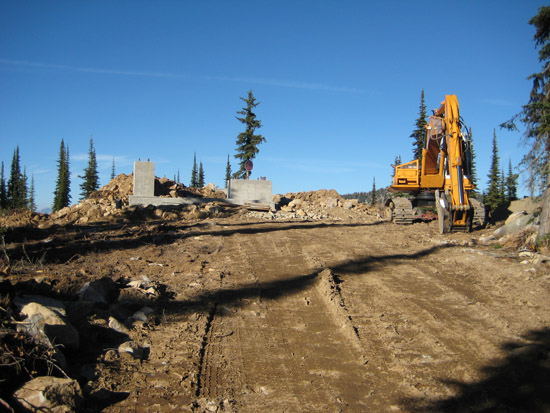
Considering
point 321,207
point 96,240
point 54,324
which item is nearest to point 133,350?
point 54,324

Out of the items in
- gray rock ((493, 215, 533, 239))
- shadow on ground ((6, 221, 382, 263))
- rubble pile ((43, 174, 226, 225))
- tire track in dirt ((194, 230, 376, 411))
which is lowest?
tire track in dirt ((194, 230, 376, 411))

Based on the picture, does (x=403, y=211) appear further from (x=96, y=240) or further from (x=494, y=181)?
(x=494, y=181)

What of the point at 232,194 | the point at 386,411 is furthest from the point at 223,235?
the point at 232,194

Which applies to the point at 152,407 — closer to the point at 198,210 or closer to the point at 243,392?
the point at 243,392

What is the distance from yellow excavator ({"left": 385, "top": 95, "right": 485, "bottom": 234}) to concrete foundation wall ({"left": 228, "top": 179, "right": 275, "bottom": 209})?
8.76 metres

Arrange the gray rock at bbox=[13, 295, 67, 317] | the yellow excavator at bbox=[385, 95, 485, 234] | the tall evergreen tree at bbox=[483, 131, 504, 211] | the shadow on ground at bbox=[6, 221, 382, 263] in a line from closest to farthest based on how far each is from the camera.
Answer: the gray rock at bbox=[13, 295, 67, 317] → the shadow on ground at bbox=[6, 221, 382, 263] → the yellow excavator at bbox=[385, 95, 485, 234] → the tall evergreen tree at bbox=[483, 131, 504, 211]

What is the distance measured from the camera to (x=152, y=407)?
396 centimetres

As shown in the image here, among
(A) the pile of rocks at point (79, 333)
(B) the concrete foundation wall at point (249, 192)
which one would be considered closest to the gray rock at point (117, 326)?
(A) the pile of rocks at point (79, 333)

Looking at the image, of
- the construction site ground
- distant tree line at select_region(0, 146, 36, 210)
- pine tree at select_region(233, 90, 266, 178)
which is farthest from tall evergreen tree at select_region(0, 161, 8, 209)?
the construction site ground

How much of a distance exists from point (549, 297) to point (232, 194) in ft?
67.3

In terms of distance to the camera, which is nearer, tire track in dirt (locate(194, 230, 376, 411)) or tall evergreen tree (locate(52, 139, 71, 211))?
tire track in dirt (locate(194, 230, 376, 411))

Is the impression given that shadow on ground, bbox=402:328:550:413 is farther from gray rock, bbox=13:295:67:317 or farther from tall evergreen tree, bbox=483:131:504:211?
tall evergreen tree, bbox=483:131:504:211

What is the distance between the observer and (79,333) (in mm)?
5219

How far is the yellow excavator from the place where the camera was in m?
13.8
